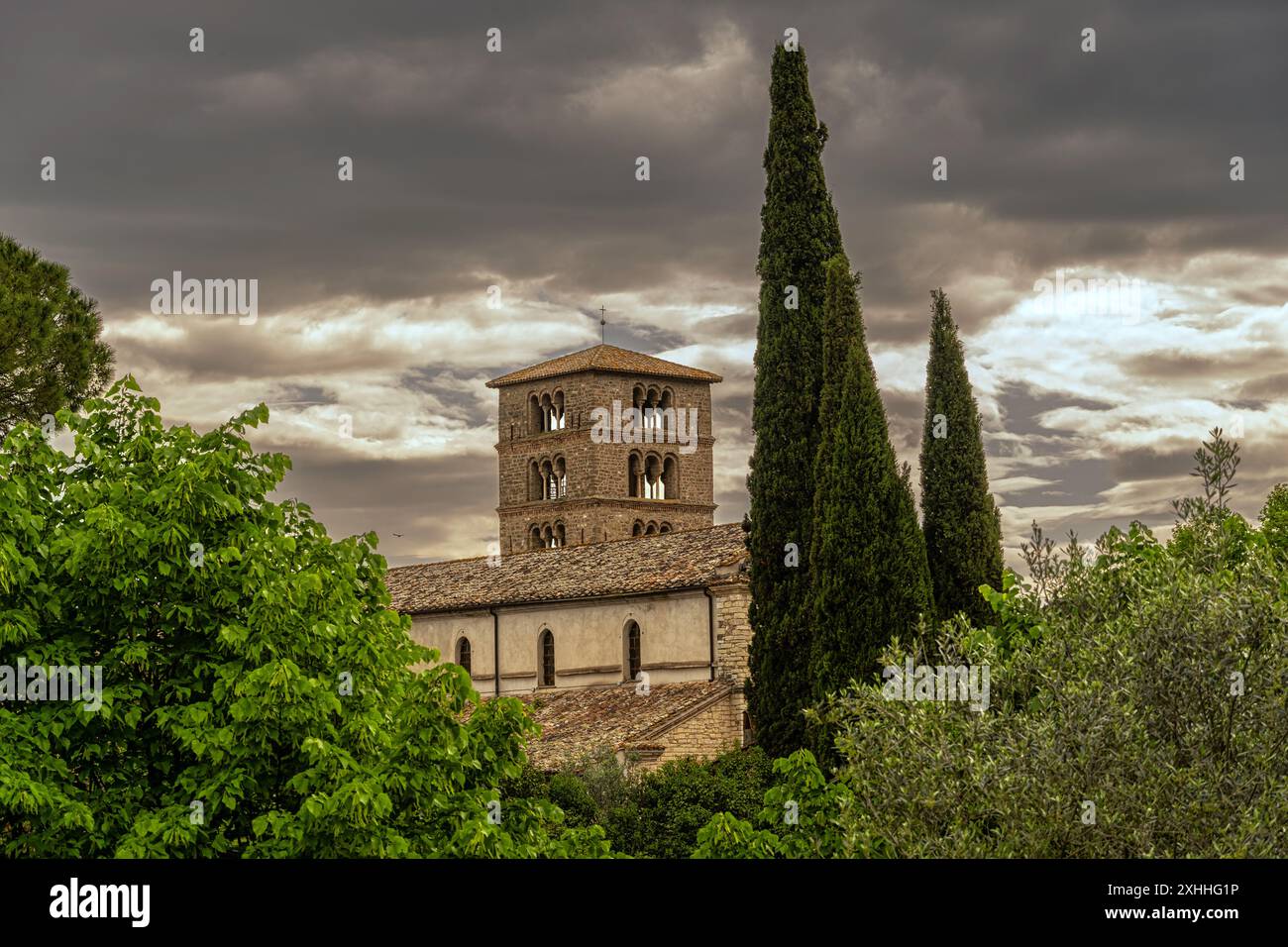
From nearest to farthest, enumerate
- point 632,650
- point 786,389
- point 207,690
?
point 207,690, point 786,389, point 632,650

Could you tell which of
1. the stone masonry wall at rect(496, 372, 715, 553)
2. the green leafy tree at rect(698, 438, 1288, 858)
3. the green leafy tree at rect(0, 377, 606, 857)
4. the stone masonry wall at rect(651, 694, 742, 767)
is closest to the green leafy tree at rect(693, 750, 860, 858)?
the green leafy tree at rect(698, 438, 1288, 858)

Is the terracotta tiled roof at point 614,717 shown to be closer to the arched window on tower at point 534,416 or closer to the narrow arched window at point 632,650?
the narrow arched window at point 632,650

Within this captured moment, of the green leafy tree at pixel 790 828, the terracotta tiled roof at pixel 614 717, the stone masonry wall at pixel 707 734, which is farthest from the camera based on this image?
the stone masonry wall at pixel 707 734

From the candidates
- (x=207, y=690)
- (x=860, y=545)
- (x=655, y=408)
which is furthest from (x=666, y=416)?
(x=207, y=690)

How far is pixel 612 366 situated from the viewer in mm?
79688

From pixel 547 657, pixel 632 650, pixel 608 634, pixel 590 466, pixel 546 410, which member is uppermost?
pixel 546 410

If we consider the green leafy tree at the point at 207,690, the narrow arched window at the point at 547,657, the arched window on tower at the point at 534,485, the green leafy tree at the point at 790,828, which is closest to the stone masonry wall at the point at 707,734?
the narrow arched window at the point at 547,657

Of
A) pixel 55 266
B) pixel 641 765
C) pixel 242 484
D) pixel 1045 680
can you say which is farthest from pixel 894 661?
pixel 55 266

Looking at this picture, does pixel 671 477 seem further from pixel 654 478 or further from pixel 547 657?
pixel 547 657

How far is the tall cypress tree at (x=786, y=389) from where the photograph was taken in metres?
35.8

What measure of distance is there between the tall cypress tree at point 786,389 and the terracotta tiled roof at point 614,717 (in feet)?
10.3

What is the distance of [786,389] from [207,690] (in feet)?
75.2

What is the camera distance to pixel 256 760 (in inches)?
610
